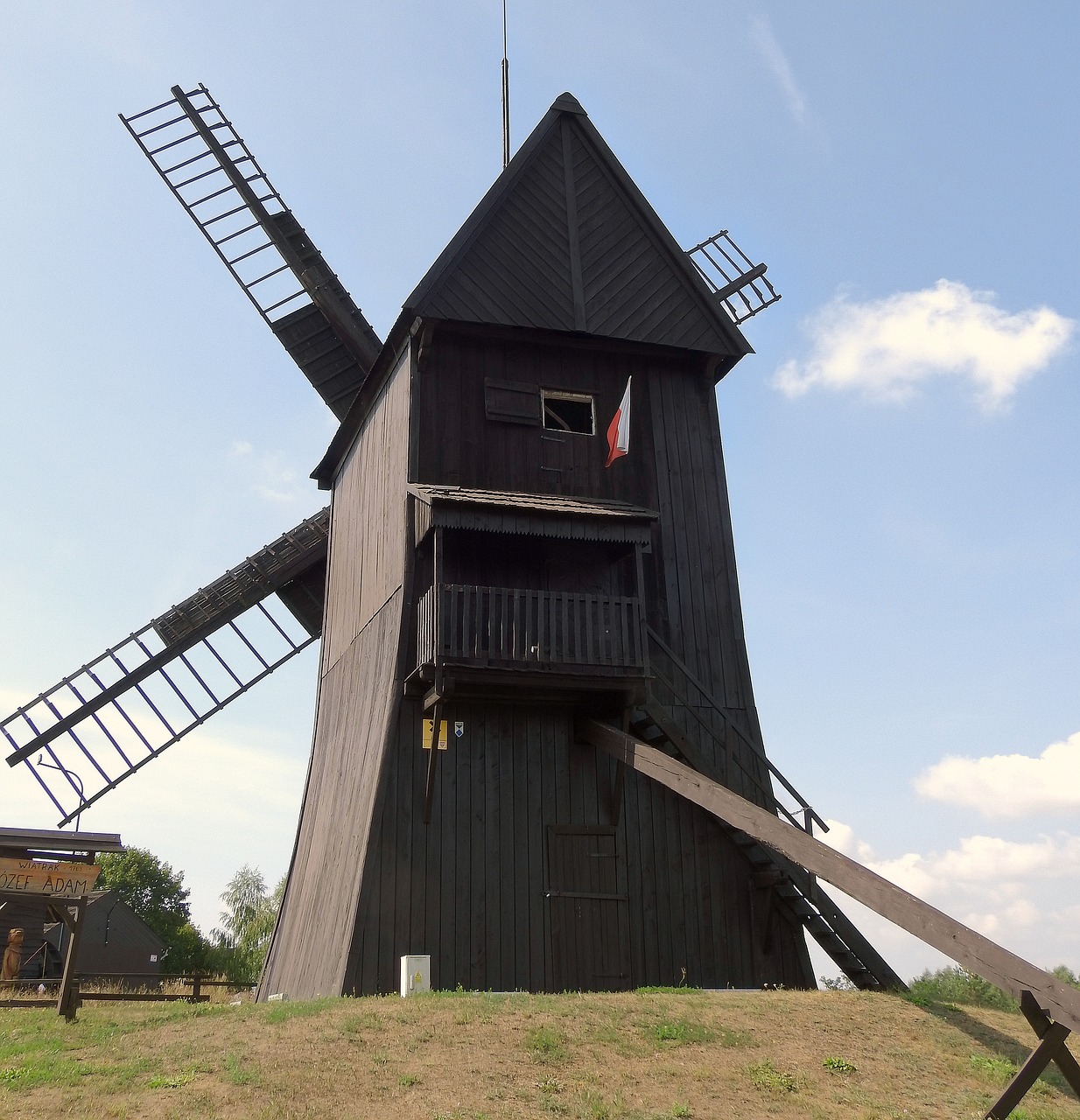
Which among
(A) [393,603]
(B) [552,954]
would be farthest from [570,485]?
(B) [552,954]

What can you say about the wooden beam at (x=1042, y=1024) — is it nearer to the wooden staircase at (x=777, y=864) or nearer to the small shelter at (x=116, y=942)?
the wooden staircase at (x=777, y=864)

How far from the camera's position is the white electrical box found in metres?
14.6

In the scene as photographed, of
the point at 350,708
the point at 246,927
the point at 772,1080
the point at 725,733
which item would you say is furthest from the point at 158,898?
the point at 772,1080

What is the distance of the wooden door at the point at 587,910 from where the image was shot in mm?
15961

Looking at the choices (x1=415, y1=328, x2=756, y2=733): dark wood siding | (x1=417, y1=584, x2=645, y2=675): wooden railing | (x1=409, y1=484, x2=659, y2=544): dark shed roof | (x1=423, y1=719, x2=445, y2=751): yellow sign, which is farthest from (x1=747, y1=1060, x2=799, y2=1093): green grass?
(x1=409, y1=484, x2=659, y2=544): dark shed roof

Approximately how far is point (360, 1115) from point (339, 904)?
685 cm

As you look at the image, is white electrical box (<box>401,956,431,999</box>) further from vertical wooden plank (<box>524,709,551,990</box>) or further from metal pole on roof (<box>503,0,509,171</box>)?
metal pole on roof (<box>503,0,509,171</box>)

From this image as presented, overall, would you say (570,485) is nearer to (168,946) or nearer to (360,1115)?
(360,1115)

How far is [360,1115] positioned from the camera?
32.6 feet

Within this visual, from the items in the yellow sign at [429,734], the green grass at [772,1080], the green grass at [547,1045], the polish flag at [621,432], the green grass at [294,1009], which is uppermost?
the polish flag at [621,432]

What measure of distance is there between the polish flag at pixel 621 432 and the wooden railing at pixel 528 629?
268 centimetres

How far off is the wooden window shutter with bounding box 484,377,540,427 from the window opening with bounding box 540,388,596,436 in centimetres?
32

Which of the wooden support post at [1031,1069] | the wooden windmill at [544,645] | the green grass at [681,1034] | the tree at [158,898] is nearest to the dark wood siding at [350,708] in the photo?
the wooden windmill at [544,645]

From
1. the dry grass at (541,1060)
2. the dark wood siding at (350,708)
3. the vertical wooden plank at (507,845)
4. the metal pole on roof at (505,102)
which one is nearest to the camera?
the dry grass at (541,1060)
